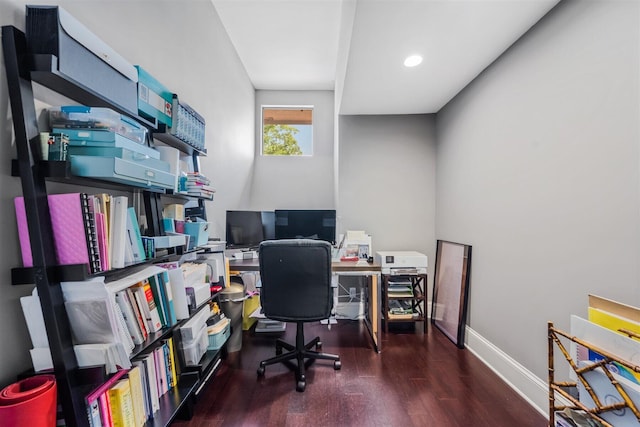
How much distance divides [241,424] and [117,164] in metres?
1.56

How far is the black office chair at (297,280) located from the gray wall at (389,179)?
54.2 inches

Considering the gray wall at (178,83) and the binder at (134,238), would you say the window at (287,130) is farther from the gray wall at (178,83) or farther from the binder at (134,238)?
the binder at (134,238)

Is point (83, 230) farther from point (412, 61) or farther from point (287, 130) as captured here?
point (287, 130)

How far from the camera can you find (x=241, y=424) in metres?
1.51

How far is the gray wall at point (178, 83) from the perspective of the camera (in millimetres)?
890

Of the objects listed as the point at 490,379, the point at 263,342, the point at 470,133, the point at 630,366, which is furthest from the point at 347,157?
the point at 630,366

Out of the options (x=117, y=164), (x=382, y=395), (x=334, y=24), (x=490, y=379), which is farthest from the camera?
(x=334, y=24)

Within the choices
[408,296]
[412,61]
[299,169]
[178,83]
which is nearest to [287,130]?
[299,169]

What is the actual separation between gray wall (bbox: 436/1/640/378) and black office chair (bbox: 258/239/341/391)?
135cm

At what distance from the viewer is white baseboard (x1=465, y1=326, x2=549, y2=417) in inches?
62.8

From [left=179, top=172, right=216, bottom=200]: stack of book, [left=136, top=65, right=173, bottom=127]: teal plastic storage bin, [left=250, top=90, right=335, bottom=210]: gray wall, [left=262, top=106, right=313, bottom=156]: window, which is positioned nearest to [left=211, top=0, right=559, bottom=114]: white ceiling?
[left=250, top=90, right=335, bottom=210]: gray wall

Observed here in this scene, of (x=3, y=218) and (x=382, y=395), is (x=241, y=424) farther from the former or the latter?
(x=3, y=218)

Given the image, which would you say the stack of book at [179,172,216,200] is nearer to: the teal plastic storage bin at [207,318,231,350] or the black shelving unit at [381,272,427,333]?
the teal plastic storage bin at [207,318,231,350]

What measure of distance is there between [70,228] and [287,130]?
3370mm
